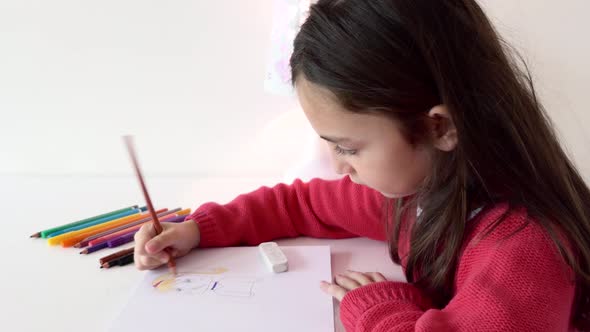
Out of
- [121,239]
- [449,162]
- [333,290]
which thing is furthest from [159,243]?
[449,162]

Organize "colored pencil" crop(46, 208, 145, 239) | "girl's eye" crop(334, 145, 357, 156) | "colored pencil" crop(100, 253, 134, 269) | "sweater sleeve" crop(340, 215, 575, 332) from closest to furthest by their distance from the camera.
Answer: "sweater sleeve" crop(340, 215, 575, 332) < "girl's eye" crop(334, 145, 357, 156) < "colored pencil" crop(100, 253, 134, 269) < "colored pencil" crop(46, 208, 145, 239)

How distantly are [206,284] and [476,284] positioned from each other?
297 millimetres

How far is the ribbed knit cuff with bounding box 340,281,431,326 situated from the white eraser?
11 centimetres

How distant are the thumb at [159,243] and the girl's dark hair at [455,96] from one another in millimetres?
261

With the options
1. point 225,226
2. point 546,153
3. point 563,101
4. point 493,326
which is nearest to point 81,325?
point 225,226

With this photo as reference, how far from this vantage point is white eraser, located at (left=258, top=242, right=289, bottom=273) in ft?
1.94

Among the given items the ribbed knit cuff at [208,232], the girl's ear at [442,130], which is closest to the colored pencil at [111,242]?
the ribbed knit cuff at [208,232]

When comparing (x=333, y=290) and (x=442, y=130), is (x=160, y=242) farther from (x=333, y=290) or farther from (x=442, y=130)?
(x=442, y=130)

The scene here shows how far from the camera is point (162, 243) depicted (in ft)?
1.99

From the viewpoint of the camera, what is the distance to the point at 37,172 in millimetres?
1025

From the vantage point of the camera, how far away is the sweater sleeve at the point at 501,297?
1.38 ft

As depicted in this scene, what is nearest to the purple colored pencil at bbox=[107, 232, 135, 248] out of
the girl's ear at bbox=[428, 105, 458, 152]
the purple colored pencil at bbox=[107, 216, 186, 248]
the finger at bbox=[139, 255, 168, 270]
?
the purple colored pencil at bbox=[107, 216, 186, 248]

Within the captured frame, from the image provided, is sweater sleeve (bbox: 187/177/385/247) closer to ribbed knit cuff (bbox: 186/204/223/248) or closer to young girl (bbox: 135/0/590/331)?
ribbed knit cuff (bbox: 186/204/223/248)

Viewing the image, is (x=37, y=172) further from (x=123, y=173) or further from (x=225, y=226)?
(x=225, y=226)
